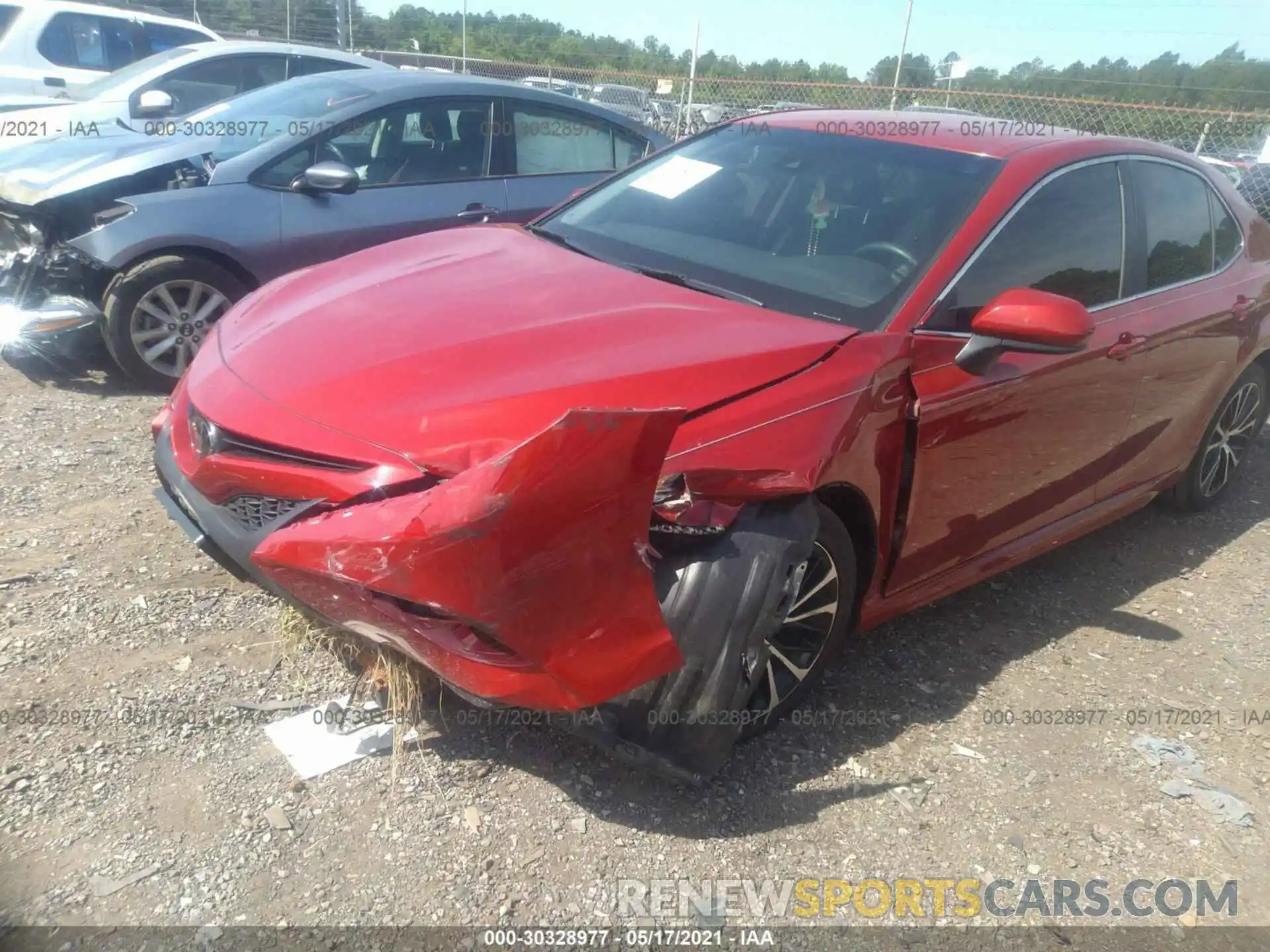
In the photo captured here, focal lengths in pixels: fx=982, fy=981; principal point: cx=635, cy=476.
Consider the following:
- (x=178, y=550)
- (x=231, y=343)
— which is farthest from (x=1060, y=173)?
(x=178, y=550)

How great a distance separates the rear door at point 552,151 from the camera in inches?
229

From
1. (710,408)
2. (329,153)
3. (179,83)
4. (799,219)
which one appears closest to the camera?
(710,408)

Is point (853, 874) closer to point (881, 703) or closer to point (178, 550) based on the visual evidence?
point (881, 703)

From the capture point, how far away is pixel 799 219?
3.27 m

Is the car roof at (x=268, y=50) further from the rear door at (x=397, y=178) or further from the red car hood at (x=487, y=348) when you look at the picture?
the red car hood at (x=487, y=348)

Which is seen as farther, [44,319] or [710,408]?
[44,319]

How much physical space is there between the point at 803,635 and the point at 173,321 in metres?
3.84

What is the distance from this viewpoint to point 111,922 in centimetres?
208

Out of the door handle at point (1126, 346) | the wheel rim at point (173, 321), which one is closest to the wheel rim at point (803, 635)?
the door handle at point (1126, 346)

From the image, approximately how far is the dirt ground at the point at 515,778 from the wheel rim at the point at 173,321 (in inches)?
54.0

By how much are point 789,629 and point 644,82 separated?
635 inches

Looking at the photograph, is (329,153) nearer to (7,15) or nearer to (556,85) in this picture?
(7,15)

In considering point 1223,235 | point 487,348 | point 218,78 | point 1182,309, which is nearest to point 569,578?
point 487,348

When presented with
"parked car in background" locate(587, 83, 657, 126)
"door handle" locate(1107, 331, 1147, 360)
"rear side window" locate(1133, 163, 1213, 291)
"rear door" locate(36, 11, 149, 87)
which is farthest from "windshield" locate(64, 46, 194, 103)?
"door handle" locate(1107, 331, 1147, 360)
